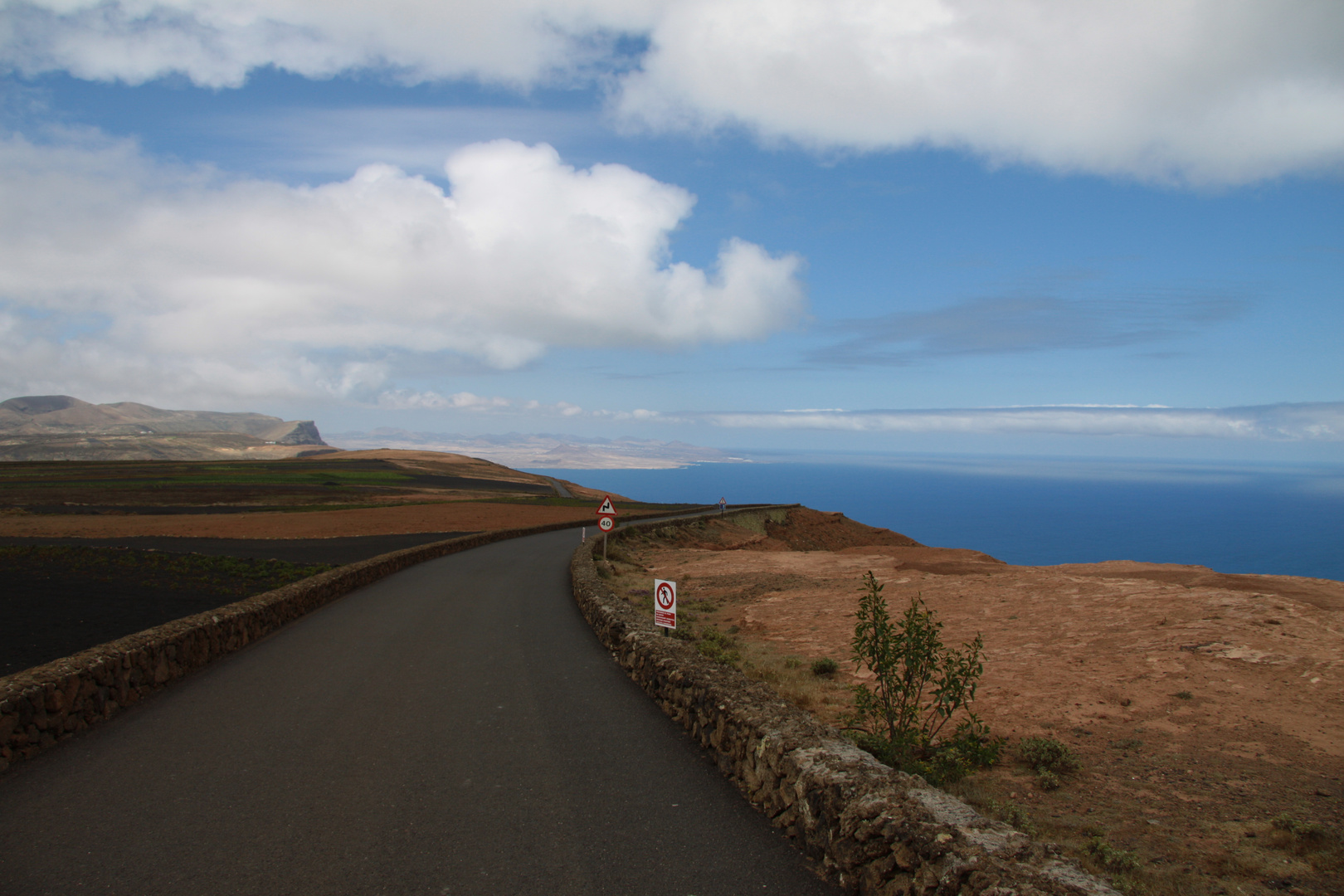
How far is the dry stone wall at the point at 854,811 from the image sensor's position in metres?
3.79

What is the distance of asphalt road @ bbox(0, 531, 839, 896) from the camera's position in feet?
15.1

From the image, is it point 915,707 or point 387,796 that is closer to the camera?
point 387,796

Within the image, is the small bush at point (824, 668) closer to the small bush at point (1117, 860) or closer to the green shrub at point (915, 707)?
the green shrub at point (915, 707)

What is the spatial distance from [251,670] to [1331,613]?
18.6m

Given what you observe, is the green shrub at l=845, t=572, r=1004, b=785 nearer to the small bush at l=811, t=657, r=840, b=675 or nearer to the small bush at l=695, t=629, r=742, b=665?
the small bush at l=695, t=629, r=742, b=665

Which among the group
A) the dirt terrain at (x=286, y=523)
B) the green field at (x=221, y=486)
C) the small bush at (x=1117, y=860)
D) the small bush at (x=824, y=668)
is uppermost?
the small bush at (x=1117, y=860)

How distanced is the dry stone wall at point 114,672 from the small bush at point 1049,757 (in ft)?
33.6

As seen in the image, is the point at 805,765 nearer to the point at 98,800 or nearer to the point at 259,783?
the point at 259,783

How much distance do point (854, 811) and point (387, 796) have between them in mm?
3987

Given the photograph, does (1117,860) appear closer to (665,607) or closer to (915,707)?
(915,707)

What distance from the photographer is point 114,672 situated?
8102mm

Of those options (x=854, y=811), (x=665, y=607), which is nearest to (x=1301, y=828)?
(x=854, y=811)

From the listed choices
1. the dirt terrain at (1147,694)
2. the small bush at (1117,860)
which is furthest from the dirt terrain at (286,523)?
the small bush at (1117,860)

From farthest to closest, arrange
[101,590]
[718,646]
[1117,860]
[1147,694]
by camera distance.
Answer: [101,590]
[718,646]
[1147,694]
[1117,860]
